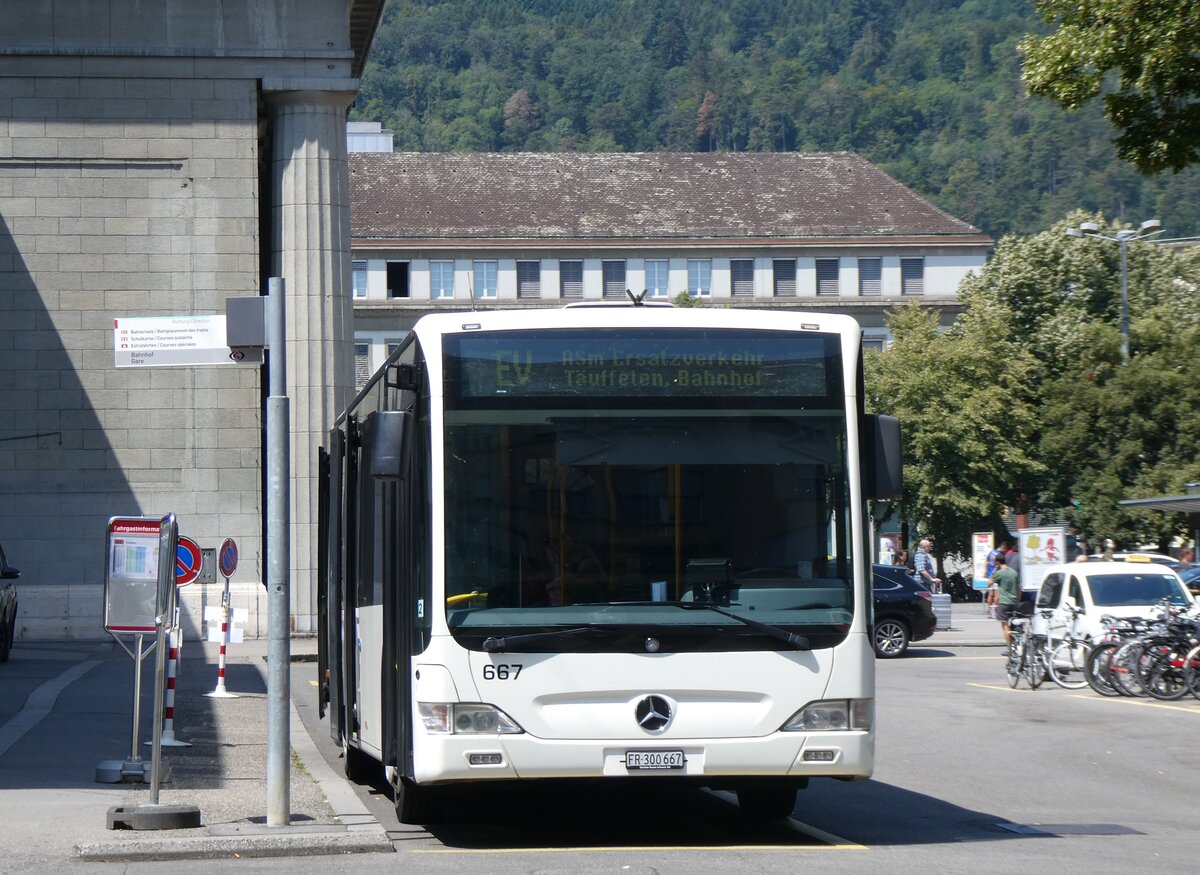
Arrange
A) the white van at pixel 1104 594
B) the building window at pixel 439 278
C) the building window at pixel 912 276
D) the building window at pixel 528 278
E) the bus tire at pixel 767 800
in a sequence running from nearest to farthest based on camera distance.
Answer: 1. the bus tire at pixel 767 800
2. the white van at pixel 1104 594
3. the building window at pixel 439 278
4. the building window at pixel 528 278
5. the building window at pixel 912 276

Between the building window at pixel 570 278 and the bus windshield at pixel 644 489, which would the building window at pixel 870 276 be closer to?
the building window at pixel 570 278

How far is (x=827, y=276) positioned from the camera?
283 feet

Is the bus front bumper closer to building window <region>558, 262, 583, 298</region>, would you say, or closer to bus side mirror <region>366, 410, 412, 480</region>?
bus side mirror <region>366, 410, 412, 480</region>

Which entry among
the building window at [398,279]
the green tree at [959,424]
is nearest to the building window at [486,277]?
the building window at [398,279]

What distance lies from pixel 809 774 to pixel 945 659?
22.5 metres

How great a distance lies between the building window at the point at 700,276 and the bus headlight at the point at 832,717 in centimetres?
7565

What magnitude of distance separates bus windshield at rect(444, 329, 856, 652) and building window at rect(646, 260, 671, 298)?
75.0m

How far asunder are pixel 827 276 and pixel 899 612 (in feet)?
182

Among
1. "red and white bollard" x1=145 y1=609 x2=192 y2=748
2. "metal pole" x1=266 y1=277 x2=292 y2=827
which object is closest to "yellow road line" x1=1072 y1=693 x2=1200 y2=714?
"red and white bollard" x1=145 y1=609 x2=192 y2=748

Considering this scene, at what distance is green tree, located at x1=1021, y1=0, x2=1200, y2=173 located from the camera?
1518cm

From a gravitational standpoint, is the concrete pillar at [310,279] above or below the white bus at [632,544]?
above

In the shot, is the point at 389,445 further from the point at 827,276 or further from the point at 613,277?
the point at 827,276

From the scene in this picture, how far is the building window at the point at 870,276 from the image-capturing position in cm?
8594

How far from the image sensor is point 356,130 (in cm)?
10131
